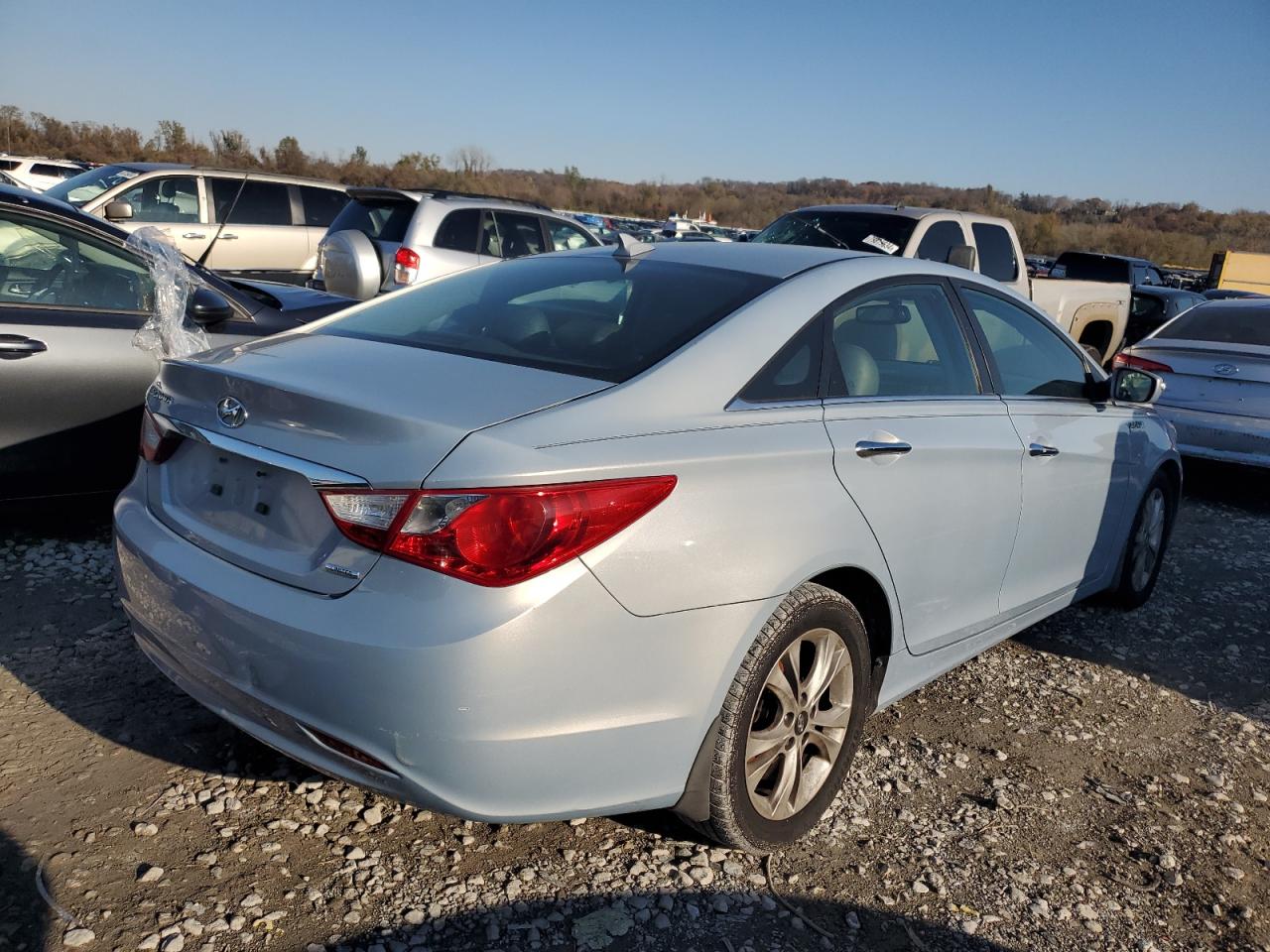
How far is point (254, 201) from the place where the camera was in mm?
12109

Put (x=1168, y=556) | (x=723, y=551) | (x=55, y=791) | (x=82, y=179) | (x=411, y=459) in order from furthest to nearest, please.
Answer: (x=82, y=179), (x=1168, y=556), (x=55, y=791), (x=723, y=551), (x=411, y=459)

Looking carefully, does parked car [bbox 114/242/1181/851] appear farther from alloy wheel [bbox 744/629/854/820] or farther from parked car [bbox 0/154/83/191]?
parked car [bbox 0/154/83/191]

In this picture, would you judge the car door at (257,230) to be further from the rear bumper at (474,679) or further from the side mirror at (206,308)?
the rear bumper at (474,679)

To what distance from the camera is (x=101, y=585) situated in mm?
4055

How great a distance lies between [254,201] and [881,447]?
36.2ft

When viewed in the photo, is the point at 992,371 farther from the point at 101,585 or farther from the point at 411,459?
the point at 101,585

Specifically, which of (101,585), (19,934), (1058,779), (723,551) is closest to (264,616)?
(19,934)

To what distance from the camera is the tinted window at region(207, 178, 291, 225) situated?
11.8 metres

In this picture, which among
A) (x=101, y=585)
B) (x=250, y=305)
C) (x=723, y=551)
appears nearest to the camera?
(x=723, y=551)

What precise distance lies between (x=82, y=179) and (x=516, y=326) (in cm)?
1076

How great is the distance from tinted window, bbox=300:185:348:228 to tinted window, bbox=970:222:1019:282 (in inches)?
294

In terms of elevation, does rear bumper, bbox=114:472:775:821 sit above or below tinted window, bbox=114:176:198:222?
below

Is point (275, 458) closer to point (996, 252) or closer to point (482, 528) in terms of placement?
point (482, 528)

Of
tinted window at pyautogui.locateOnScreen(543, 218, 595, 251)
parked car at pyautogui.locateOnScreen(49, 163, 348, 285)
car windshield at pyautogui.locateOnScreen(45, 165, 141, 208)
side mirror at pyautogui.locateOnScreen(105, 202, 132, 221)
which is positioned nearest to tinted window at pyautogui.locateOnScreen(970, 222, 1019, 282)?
tinted window at pyautogui.locateOnScreen(543, 218, 595, 251)
